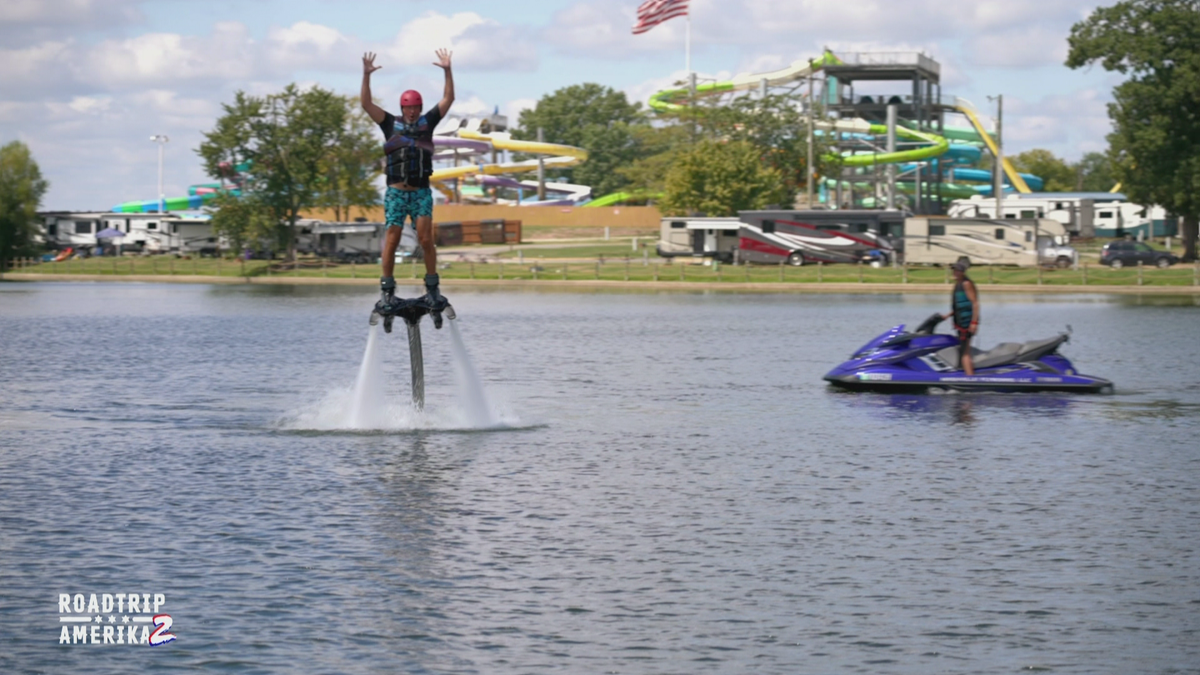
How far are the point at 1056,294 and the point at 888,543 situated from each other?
6432 cm

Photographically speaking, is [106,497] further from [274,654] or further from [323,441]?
[274,654]

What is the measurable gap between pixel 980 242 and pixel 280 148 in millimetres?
52533

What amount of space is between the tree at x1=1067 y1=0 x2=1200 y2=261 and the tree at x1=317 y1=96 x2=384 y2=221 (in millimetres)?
56180

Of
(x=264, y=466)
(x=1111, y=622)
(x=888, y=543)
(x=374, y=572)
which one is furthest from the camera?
(x=264, y=466)

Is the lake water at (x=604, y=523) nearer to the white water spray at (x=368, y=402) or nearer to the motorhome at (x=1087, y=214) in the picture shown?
the white water spray at (x=368, y=402)

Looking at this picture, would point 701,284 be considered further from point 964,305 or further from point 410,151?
point 410,151

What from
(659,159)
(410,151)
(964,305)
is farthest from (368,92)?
(659,159)

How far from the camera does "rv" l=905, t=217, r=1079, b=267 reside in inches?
3396

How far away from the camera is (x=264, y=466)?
1991 centimetres

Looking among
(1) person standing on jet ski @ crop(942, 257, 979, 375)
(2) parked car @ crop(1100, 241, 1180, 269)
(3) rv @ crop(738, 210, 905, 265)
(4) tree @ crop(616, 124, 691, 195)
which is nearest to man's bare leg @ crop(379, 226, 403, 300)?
(1) person standing on jet ski @ crop(942, 257, 979, 375)

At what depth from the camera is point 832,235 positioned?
3553 inches

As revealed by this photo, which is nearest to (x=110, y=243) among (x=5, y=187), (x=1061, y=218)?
(x=5, y=187)

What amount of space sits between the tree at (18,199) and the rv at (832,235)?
59145 millimetres

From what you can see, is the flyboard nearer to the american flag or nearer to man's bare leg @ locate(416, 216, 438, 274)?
man's bare leg @ locate(416, 216, 438, 274)
